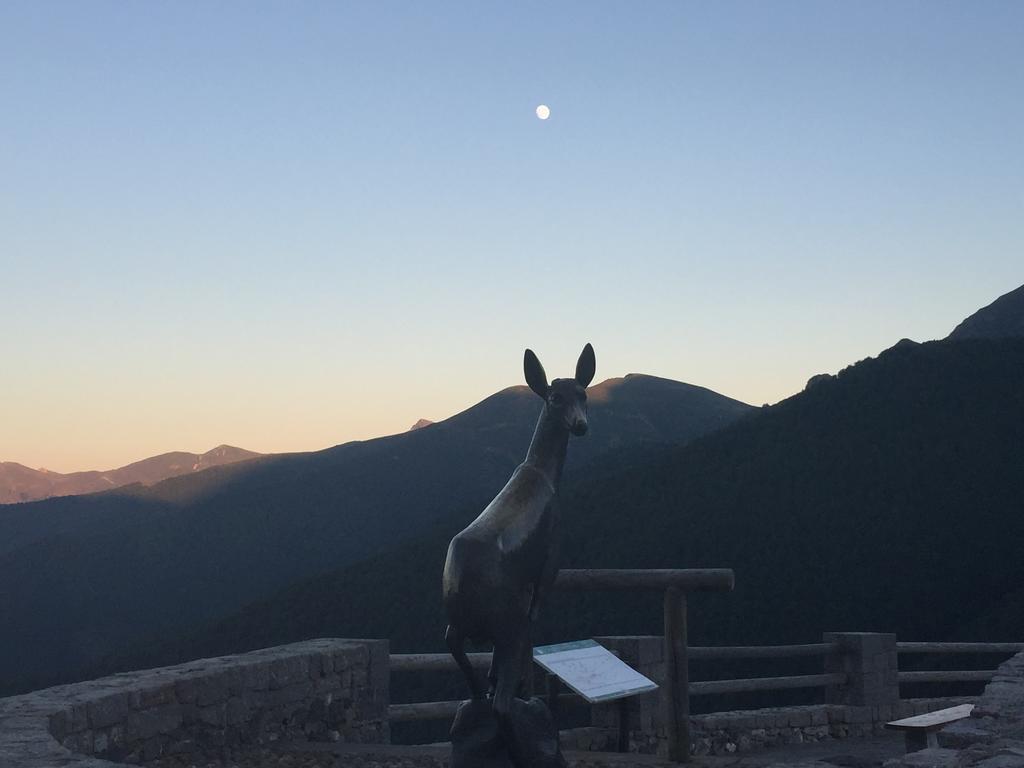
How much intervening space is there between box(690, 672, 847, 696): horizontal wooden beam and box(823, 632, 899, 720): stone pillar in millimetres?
112

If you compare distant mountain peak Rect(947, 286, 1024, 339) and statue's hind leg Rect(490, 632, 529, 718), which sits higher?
distant mountain peak Rect(947, 286, 1024, 339)

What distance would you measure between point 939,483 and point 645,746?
41.6 m

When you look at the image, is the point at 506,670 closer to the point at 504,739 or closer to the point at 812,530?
the point at 504,739

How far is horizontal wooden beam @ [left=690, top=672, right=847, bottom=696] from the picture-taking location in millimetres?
9141

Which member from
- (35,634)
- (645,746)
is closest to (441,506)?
(35,634)

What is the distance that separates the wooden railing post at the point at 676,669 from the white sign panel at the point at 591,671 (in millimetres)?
150

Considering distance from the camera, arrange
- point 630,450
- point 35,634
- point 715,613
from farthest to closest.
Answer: point 35,634
point 630,450
point 715,613

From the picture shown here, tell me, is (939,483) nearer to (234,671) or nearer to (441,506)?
(234,671)

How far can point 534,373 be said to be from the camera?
5496 millimetres

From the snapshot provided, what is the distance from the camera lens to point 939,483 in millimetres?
46406

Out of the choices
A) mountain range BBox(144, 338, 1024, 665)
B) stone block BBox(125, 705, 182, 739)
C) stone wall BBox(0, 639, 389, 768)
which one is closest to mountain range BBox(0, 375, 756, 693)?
mountain range BBox(144, 338, 1024, 665)

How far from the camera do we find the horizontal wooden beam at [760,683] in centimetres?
914

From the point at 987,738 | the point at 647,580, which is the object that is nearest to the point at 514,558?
the point at 987,738

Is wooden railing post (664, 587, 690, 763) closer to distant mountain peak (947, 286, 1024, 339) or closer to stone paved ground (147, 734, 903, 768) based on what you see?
stone paved ground (147, 734, 903, 768)
